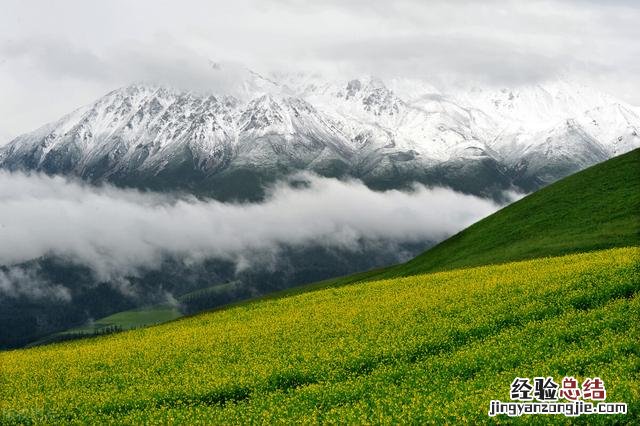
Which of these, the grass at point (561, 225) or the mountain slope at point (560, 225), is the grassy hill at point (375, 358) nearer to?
the mountain slope at point (560, 225)

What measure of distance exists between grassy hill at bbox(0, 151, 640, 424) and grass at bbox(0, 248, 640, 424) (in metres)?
0.10

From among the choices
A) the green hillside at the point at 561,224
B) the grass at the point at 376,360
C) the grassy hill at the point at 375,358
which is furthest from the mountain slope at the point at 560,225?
the grass at the point at 376,360

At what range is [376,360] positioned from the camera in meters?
33.0

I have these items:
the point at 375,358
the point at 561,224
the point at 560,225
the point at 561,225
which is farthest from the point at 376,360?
the point at 561,224

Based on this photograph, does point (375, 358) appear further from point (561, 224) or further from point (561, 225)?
point (561, 224)

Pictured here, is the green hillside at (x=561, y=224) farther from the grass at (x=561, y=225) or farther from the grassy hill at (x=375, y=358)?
the grassy hill at (x=375, y=358)

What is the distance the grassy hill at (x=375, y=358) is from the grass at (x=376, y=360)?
0.10m

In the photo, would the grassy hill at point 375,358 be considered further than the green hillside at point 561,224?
No

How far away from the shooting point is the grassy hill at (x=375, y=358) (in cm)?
2561

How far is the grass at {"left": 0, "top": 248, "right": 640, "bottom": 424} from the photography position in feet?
83.7

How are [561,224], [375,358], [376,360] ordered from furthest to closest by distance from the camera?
[561,224]
[375,358]
[376,360]

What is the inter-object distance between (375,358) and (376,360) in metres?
0.18

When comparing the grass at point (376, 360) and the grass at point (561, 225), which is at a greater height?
the grass at point (561, 225)

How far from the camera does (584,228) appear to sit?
3036 inches
